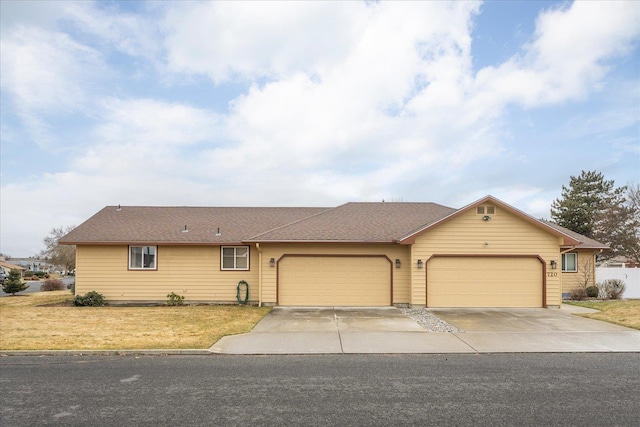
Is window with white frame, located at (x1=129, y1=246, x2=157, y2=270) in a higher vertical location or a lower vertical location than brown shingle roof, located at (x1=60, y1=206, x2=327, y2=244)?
lower

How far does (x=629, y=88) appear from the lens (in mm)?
17578

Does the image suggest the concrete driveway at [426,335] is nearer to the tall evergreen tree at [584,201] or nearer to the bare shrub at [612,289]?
the bare shrub at [612,289]

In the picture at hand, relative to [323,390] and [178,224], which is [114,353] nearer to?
[323,390]

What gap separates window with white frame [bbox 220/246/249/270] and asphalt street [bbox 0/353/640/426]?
394 inches

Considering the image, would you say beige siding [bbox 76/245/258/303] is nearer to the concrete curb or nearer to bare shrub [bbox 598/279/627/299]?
the concrete curb

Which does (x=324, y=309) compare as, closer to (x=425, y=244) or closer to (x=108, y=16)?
(x=425, y=244)

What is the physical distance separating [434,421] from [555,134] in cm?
1965

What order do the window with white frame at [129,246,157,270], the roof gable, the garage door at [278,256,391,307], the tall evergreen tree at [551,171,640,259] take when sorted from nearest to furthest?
1. the roof gable
2. the garage door at [278,256,391,307]
3. the window with white frame at [129,246,157,270]
4. the tall evergreen tree at [551,171,640,259]

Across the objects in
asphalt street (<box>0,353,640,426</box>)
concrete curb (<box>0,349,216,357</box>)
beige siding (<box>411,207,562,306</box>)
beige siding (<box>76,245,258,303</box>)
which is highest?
beige siding (<box>411,207,562,306</box>)

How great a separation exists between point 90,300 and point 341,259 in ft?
35.1

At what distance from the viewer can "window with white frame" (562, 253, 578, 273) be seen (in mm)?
23141

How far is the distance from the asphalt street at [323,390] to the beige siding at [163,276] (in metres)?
9.81

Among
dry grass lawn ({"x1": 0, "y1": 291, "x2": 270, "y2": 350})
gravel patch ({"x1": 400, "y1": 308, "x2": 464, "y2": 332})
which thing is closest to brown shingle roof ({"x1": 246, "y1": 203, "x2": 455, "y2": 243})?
gravel patch ({"x1": 400, "y1": 308, "x2": 464, "y2": 332})

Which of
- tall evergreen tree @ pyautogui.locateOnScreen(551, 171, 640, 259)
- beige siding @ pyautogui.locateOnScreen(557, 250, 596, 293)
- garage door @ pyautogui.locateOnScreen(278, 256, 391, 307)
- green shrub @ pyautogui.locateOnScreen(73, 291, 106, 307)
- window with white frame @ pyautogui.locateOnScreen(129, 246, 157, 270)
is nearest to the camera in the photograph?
garage door @ pyautogui.locateOnScreen(278, 256, 391, 307)
